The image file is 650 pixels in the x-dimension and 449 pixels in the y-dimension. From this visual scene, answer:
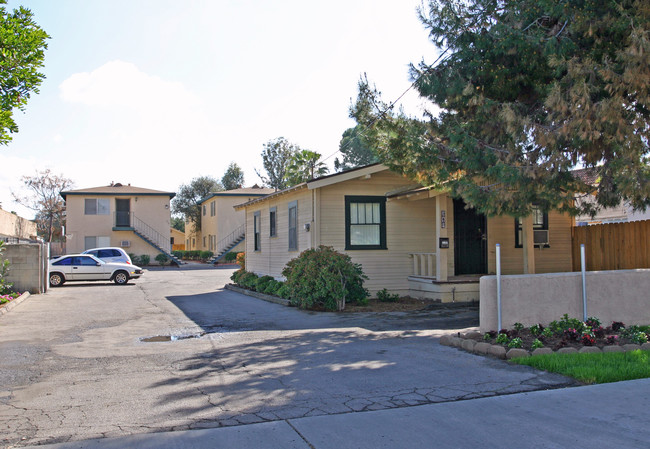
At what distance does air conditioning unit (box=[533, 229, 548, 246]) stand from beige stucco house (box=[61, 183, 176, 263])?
107 ft

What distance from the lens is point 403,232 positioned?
17.2m

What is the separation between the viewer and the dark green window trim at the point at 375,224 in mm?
16750

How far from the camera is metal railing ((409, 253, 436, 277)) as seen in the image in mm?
16375

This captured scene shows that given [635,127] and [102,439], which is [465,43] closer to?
[635,127]

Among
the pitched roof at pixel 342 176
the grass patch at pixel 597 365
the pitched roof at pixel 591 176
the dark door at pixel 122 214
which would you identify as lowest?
the grass patch at pixel 597 365

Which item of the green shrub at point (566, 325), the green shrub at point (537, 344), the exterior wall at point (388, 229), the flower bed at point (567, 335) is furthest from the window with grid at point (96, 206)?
the green shrub at point (537, 344)

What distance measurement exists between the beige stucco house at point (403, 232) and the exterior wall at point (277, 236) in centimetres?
9

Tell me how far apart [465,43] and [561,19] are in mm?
2031

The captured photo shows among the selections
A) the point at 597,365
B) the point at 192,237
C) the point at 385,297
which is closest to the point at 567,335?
the point at 597,365

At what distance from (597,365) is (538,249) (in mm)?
10655

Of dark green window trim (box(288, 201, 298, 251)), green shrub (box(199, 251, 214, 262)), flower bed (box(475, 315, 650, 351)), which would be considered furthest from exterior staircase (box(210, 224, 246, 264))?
flower bed (box(475, 315, 650, 351))

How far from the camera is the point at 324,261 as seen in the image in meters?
14.4

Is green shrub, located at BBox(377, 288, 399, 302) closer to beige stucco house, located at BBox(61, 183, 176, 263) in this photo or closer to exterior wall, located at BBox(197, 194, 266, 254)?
beige stucco house, located at BBox(61, 183, 176, 263)

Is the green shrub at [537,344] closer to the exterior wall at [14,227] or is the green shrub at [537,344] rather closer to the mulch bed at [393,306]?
the mulch bed at [393,306]
